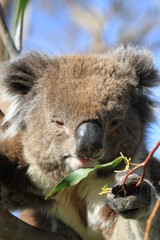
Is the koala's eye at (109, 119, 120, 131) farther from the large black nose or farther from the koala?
the large black nose

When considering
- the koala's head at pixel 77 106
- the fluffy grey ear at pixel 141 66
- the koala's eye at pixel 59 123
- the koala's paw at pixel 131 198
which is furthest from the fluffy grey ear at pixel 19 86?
the koala's paw at pixel 131 198

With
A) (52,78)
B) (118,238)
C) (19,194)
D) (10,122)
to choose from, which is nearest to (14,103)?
(10,122)

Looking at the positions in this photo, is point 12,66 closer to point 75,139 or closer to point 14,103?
point 14,103

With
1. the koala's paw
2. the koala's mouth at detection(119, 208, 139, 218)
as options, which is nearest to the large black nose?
the koala's paw

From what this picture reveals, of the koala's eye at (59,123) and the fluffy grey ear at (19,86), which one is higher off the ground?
the fluffy grey ear at (19,86)

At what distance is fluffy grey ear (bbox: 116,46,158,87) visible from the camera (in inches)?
134

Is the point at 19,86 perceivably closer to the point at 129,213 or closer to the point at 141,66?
the point at 141,66

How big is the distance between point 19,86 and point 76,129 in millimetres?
804

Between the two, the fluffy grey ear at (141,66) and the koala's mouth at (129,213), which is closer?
the koala's mouth at (129,213)

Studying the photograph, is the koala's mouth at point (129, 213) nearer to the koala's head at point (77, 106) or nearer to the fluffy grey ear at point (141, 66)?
the koala's head at point (77, 106)

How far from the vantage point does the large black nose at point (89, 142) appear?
254 cm

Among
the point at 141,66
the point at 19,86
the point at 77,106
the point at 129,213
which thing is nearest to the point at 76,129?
the point at 77,106

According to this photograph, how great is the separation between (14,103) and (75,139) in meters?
0.81

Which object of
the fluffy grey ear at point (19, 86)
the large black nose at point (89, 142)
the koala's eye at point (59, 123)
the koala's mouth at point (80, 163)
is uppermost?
the fluffy grey ear at point (19, 86)
